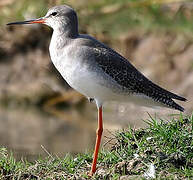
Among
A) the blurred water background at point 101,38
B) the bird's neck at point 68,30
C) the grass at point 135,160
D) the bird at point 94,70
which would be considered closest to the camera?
the grass at point 135,160

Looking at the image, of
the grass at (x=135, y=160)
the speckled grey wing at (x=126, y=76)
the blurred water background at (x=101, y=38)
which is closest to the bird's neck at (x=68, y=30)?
the speckled grey wing at (x=126, y=76)

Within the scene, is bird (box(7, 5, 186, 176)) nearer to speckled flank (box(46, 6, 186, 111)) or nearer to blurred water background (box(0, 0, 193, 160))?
speckled flank (box(46, 6, 186, 111))

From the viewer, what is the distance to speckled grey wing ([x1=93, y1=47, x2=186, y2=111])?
6031mm

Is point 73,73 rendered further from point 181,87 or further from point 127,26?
point 127,26

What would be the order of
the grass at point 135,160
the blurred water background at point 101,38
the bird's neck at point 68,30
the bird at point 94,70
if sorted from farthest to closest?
1. the blurred water background at point 101,38
2. the bird's neck at point 68,30
3. the bird at point 94,70
4. the grass at point 135,160

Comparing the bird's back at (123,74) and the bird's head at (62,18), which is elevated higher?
the bird's head at (62,18)

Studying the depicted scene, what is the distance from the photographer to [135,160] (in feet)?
18.5

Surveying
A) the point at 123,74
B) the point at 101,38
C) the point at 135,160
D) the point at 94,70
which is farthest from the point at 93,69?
the point at 101,38

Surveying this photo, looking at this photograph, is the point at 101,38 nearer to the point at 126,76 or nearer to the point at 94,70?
the point at 126,76

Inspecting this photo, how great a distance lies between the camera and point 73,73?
5820 millimetres

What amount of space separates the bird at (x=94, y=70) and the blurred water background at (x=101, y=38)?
4.59 metres

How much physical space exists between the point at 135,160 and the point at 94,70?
0.94 meters

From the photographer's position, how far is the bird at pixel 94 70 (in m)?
5.86

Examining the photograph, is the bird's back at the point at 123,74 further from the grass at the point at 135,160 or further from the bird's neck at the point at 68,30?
the grass at the point at 135,160
